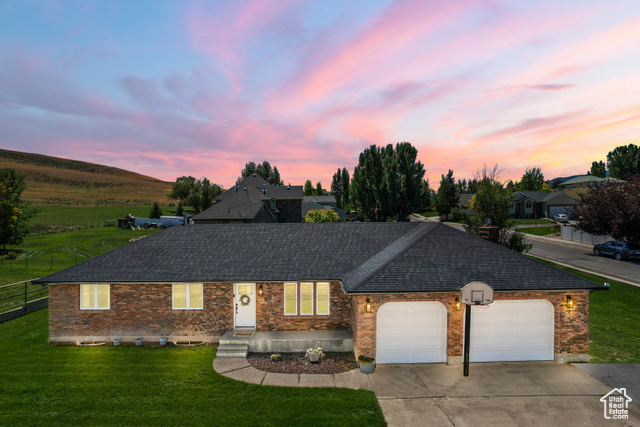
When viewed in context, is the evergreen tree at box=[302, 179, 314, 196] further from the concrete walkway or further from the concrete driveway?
the concrete driveway

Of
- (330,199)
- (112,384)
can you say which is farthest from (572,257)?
(330,199)

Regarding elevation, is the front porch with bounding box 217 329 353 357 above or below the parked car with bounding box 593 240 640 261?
below

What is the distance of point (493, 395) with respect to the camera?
33.4 feet

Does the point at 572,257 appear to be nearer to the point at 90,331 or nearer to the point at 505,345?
the point at 505,345

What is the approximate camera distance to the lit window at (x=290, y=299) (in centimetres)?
1425

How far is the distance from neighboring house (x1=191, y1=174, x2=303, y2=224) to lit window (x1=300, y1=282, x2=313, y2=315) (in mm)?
26451

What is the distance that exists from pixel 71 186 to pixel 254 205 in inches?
4972

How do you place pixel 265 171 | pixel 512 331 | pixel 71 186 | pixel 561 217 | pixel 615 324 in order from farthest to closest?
pixel 71 186 → pixel 265 171 → pixel 561 217 → pixel 615 324 → pixel 512 331

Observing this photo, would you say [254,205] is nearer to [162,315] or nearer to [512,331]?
[162,315]

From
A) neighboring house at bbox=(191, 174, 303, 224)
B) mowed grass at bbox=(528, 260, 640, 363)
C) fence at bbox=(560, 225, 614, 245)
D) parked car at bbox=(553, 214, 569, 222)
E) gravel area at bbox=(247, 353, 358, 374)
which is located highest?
neighboring house at bbox=(191, 174, 303, 224)

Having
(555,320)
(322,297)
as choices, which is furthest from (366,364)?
(555,320)

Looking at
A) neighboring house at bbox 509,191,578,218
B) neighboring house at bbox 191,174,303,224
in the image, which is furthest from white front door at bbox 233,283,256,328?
neighboring house at bbox 509,191,578,218

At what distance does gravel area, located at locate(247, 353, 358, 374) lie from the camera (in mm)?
11867

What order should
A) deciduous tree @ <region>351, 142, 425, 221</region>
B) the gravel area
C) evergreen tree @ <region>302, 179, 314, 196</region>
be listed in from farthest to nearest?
1. evergreen tree @ <region>302, 179, 314, 196</region>
2. deciduous tree @ <region>351, 142, 425, 221</region>
3. the gravel area
